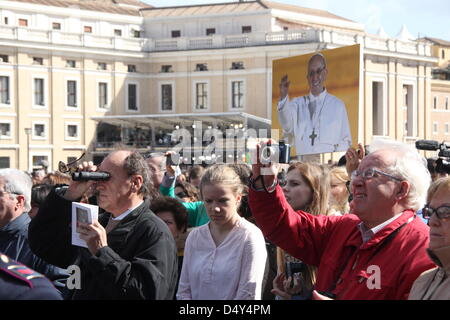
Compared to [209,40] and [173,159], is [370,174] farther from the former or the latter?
[209,40]

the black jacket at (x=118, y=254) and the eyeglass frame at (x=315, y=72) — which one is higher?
the eyeglass frame at (x=315, y=72)

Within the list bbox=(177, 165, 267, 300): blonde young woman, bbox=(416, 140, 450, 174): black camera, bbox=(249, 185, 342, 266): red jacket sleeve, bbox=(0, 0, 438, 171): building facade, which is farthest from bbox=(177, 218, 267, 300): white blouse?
bbox=(0, 0, 438, 171): building facade

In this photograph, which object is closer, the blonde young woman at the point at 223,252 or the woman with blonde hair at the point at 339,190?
the blonde young woman at the point at 223,252

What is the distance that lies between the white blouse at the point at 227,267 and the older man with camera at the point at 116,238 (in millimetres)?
253

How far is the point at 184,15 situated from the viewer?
63219 mm

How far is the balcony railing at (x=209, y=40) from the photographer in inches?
2132

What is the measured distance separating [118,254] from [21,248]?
136 cm

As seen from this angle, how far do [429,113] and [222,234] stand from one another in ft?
203

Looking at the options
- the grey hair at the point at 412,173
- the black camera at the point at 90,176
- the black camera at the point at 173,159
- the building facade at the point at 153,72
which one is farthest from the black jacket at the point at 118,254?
the building facade at the point at 153,72

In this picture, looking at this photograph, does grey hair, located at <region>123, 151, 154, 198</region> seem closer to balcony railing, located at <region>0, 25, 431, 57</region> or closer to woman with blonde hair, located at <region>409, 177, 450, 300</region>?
woman with blonde hair, located at <region>409, 177, 450, 300</region>

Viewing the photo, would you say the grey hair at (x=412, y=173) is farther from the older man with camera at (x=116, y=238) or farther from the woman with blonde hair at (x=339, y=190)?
the woman with blonde hair at (x=339, y=190)

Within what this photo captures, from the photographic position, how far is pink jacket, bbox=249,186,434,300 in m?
3.83

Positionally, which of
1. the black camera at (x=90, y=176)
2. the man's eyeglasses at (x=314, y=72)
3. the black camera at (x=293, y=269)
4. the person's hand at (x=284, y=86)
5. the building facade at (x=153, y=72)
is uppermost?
the building facade at (x=153, y=72)

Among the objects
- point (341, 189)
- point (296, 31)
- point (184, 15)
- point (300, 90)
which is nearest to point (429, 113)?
point (296, 31)
